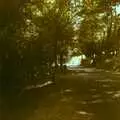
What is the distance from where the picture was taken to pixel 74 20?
12859 mm

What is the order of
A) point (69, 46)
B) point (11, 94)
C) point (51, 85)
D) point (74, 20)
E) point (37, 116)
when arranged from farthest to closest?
point (69, 46), point (74, 20), point (51, 85), point (11, 94), point (37, 116)

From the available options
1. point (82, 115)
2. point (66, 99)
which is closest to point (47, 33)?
point (66, 99)

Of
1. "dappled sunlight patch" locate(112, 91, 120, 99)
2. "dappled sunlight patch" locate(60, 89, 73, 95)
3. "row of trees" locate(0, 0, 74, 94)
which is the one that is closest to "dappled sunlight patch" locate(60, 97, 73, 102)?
"dappled sunlight patch" locate(60, 89, 73, 95)

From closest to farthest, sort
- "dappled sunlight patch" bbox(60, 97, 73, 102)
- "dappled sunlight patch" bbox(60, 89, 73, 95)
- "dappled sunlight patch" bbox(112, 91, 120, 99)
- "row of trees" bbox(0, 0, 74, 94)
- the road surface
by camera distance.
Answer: the road surface → "row of trees" bbox(0, 0, 74, 94) → "dappled sunlight patch" bbox(60, 97, 73, 102) → "dappled sunlight patch" bbox(112, 91, 120, 99) → "dappled sunlight patch" bbox(60, 89, 73, 95)

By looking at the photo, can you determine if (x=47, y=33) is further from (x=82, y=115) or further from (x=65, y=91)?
(x=82, y=115)

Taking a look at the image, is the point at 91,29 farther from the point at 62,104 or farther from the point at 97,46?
the point at 62,104

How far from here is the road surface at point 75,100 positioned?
745 cm

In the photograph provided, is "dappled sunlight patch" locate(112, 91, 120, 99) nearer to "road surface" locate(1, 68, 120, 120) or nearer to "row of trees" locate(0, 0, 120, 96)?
"road surface" locate(1, 68, 120, 120)

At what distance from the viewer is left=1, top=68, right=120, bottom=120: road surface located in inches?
293

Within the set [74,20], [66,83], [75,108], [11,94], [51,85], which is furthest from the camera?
[74,20]

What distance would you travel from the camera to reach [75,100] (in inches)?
371

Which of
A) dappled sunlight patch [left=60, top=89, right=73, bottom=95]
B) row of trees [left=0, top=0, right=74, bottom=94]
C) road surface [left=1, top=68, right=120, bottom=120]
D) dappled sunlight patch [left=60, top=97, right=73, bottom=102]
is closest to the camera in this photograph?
road surface [left=1, top=68, right=120, bottom=120]

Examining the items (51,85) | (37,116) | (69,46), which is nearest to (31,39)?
(51,85)

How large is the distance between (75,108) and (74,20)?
499 cm
